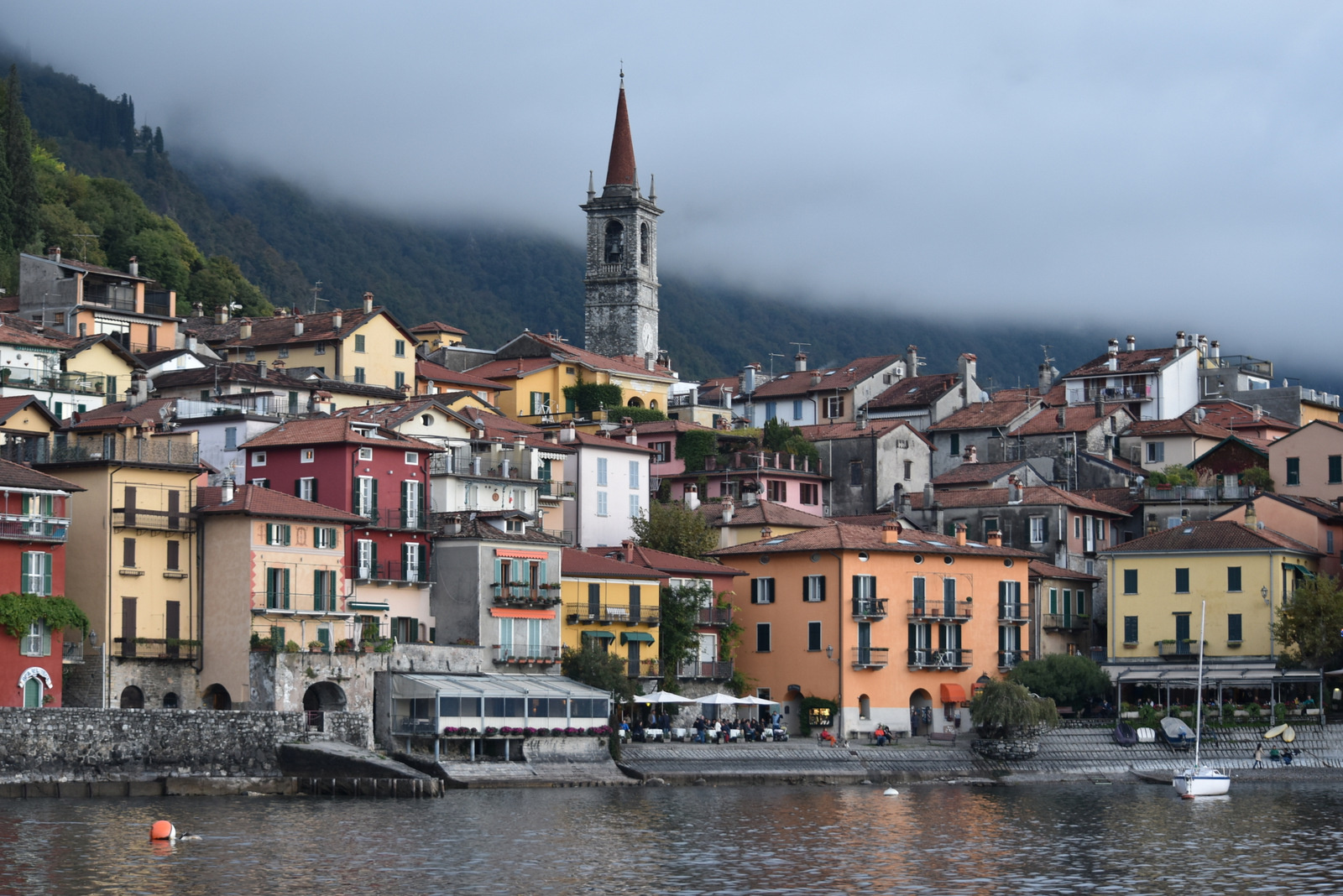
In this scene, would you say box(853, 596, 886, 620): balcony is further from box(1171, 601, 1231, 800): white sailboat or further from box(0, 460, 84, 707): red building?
box(0, 460, 84, 707): red building

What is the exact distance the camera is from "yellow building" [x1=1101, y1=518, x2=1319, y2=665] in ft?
301

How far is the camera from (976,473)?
110 meters

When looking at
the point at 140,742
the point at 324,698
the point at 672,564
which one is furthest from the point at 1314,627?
the point at 140,742

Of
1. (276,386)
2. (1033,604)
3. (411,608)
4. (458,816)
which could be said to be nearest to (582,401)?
(276,386)

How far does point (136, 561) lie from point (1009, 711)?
33.1 m

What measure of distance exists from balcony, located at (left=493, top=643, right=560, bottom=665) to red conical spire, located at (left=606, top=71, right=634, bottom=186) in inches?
3242

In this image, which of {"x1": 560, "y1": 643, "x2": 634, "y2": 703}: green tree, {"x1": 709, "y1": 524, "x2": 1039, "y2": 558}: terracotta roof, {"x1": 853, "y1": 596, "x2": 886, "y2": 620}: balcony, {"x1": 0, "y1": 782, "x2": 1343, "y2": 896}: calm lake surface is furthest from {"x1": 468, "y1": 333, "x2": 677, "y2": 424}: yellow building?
{"x1": 0, "y1": 782, "x2": 1343, "y2": 896}: calm lake surface

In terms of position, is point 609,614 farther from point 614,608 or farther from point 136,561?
point 136,561

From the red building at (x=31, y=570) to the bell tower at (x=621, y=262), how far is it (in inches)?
3400

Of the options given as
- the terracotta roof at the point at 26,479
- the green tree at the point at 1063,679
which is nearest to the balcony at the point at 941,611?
the green tree at the point at 1063,679

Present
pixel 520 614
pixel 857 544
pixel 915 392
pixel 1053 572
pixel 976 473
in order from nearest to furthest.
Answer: pixel 520 614, pixel 857 544, pixel 1053 572, pixel 976 473, pixel 915 392

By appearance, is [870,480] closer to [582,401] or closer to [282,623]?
[582,401]

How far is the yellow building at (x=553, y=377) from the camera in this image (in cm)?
12444

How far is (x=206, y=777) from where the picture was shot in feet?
223
